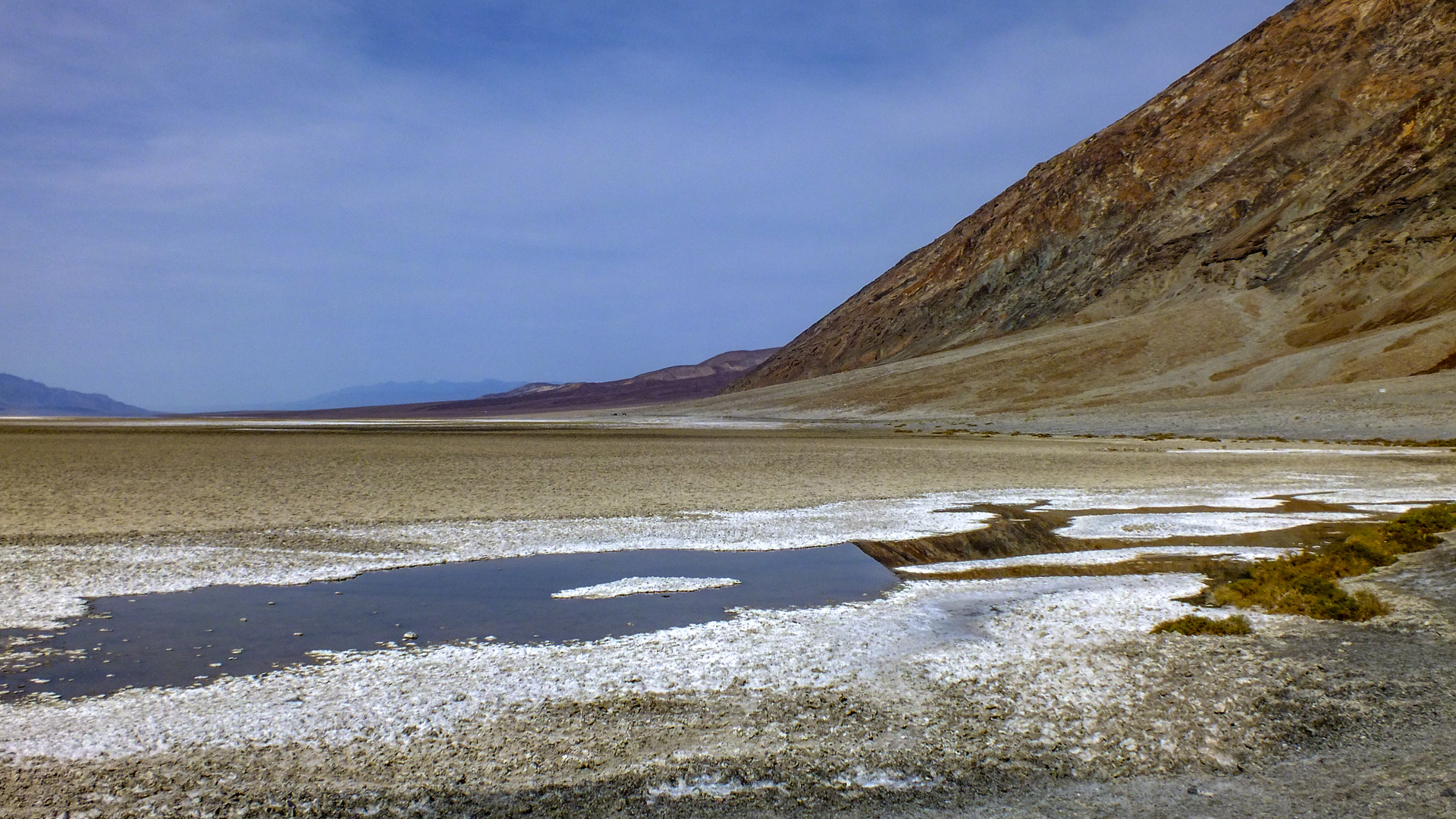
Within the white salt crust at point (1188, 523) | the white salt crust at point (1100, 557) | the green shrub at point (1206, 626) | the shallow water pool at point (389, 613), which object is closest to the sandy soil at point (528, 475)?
the white salt crust at point (1188, 523)

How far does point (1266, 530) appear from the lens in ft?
43.7

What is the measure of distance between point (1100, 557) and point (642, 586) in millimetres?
5270

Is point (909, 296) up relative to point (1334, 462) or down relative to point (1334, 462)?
up

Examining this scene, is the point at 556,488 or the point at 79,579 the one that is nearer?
the point at 79,579

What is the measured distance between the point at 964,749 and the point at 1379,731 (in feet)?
7.16

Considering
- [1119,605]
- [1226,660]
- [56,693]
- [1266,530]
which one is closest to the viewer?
[56,693]

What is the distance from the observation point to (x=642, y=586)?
9992 millimetres

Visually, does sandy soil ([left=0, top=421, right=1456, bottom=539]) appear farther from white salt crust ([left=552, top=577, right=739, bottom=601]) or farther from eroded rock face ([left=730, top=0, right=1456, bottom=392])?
eroded rock face ([left=730, top=0, right=1456, bottom=392])

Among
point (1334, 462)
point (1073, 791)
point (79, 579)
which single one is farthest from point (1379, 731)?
point (1334, 462)

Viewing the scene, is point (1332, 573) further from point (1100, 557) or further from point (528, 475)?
point (528, 475)

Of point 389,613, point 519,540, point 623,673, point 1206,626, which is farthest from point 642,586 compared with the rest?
point 1206,626

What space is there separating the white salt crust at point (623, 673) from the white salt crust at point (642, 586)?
4.56ft

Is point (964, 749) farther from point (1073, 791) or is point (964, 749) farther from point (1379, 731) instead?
point (1379, 731)

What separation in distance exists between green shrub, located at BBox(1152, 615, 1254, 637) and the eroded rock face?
55725 millimetres
